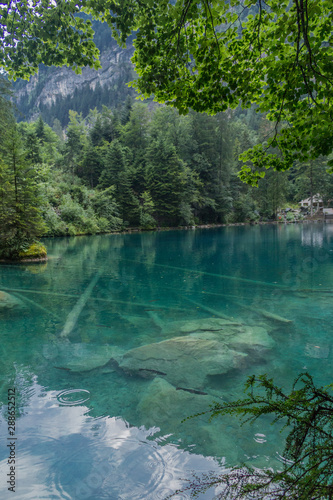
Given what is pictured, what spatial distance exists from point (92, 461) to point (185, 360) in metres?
2.19

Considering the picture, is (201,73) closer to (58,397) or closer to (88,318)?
(58,397)

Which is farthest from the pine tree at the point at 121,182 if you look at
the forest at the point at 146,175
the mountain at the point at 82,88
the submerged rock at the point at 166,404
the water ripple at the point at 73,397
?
the mountain at the point at 82,88

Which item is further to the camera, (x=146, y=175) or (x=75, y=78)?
(x=75, y=78)

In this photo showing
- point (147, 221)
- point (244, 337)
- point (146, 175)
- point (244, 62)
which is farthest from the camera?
point (146, 175)

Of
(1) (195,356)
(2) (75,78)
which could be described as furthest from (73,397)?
(2) (75,78)

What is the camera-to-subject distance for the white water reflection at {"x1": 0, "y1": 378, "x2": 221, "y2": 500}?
2.70 meters

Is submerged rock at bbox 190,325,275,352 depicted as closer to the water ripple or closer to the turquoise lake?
the turquoise lake

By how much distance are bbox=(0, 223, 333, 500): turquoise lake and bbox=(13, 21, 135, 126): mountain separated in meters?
133

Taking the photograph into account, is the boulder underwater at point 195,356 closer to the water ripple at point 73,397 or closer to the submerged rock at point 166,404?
the submerged rock at point 166,404

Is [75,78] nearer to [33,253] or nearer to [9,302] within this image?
[33,253]

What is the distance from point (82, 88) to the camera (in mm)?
149750

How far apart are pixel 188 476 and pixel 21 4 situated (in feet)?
23.3

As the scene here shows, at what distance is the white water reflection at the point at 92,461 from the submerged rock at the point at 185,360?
112 centimetres

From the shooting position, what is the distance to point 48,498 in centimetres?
263
